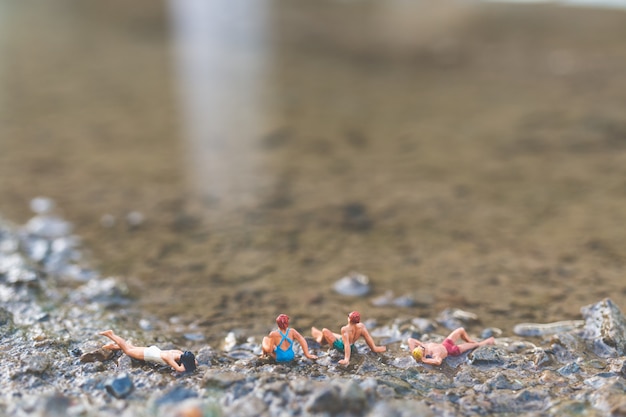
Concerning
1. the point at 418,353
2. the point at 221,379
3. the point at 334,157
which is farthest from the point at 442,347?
the point at 334,157

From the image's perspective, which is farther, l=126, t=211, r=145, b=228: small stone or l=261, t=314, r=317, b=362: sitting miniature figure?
l=126, t=211, r=145, b=228: small stone

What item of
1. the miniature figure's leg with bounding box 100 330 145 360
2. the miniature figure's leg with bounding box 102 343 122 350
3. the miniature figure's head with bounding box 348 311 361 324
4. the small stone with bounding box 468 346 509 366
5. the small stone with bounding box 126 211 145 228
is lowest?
the small stone with bounding box 468 346 509 366

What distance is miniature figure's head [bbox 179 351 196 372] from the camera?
392 cm

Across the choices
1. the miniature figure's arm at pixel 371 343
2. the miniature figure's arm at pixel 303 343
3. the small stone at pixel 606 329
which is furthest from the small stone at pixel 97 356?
the small stone at pixel 606 329

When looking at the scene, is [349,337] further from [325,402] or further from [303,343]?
[325,402]

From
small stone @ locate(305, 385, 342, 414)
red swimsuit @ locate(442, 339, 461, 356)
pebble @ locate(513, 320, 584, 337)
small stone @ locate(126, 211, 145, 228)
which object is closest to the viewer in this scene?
small stone @ locate(305, 385, 342, 414)

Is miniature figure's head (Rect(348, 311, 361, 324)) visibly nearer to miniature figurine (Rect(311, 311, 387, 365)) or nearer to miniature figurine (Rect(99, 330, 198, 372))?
miniature figurine (Rect(311, 311, 387, 365))

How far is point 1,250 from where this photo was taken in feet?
18.9

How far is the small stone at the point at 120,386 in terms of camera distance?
3638 mm

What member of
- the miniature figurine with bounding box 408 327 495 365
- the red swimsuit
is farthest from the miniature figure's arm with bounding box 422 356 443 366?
the red swimsuit

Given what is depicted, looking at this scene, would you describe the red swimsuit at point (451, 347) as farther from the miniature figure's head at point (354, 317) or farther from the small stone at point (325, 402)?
the small stone at point (325, 402)

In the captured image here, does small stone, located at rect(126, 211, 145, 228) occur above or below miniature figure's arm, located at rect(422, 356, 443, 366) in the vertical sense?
above

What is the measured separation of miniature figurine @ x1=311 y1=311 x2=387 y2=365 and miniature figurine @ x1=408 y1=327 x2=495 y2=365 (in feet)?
0.78

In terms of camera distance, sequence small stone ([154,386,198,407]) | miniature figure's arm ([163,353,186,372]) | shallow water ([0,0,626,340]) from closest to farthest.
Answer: small stone ([154,386,198,407])
miniature figure's arm ([163,353,186,372])
shallow water ([0,0,626,340])
